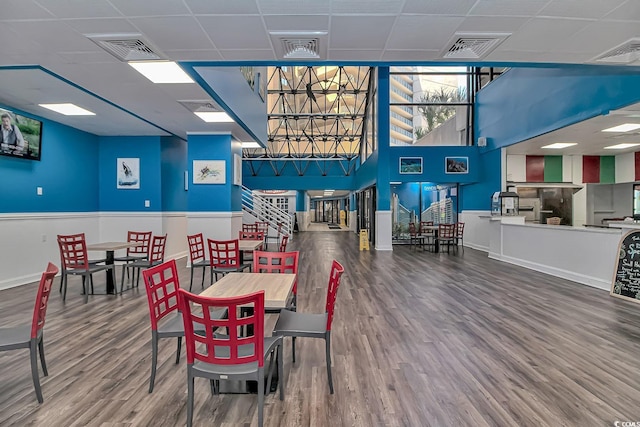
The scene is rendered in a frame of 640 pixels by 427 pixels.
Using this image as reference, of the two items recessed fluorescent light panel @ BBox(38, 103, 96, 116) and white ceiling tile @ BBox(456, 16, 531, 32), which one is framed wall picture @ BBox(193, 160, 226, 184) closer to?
recessed fluorescent light panel @ BBox(38, 103, 96, 116)

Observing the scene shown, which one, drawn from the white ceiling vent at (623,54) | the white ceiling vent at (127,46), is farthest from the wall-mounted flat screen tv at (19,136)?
the white ceiling vent at (623,54)

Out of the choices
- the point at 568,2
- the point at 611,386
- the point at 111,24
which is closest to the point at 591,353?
the point at 611,386

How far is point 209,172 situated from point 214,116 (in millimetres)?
1692

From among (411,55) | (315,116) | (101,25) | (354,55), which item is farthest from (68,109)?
(315,116)

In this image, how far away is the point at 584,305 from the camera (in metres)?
4.48

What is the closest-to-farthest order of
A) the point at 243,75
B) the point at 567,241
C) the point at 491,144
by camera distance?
the point at 567,241
the point at 243,75
the point at 491,144

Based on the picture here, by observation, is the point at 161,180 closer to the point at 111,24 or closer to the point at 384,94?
the point at 111,24

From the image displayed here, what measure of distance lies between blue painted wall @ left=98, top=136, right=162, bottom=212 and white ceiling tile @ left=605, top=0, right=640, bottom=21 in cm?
808

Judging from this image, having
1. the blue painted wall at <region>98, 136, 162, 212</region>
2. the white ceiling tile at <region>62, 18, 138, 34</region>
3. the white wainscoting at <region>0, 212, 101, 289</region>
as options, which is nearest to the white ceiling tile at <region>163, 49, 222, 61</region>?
the white ceiling tile at <region>62, 18, 138, 34</region>

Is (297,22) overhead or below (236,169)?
overhead

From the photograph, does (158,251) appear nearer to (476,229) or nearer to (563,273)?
(563,273)

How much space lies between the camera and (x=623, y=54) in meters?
3.79

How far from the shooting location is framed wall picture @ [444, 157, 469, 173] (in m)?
10.6

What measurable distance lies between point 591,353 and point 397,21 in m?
3.57
